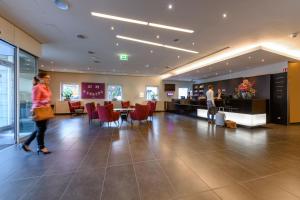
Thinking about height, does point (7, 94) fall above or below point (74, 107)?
above

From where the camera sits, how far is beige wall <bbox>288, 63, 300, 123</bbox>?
663 centimetres

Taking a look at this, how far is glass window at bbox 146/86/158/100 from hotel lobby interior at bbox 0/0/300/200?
6.01m

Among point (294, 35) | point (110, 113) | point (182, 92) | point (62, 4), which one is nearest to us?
point (62, 4)

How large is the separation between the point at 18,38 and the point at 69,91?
7.53 meters

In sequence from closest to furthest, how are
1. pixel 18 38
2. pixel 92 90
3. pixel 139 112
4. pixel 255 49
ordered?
pixel 18 38
pixel 255 49
pixel 139 112
pixel 92 90

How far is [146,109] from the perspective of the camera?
6.88 metres

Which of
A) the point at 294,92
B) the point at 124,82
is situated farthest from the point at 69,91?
the point at 294,92

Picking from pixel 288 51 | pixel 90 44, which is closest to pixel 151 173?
pixel 90 44

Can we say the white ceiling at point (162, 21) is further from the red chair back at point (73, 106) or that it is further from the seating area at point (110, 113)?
the red chair back at point (73, 106)

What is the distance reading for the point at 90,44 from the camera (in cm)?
552

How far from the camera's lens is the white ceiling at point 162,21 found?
3.14 m

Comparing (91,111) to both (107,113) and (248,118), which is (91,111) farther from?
(248,118)

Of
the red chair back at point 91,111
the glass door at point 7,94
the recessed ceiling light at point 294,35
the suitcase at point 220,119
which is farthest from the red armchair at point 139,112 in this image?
the recessed ceiling light at point 294,35

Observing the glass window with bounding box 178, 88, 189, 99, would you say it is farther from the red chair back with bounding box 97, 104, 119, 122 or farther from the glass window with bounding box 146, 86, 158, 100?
the red chair back with bounding box 97, 104, 119, 122
